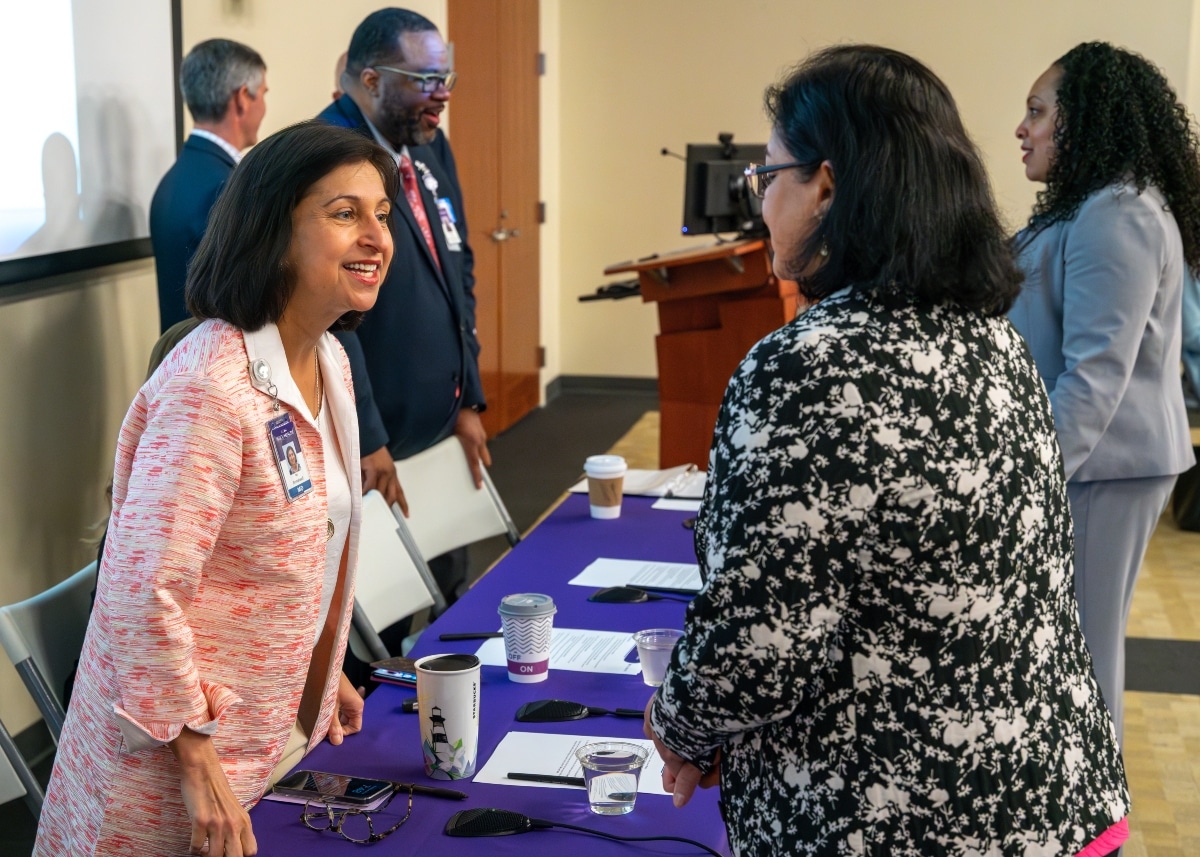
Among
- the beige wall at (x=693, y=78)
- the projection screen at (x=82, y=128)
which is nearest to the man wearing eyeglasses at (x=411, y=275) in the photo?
the projection screen at (x=82, y=128)

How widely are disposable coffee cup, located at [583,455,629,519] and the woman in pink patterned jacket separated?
4.07 ft

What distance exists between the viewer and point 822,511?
1.05 meters

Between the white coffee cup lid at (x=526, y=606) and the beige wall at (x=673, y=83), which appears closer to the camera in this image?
the white coffee cup lid at (x=526, y=606)

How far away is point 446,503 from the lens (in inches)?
119

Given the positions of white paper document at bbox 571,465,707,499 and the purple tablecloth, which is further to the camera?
white paper document at bbox 571,465,707,499

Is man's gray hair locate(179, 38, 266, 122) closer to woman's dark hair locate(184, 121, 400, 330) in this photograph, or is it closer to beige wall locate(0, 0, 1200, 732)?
woman's dark hair locate(184, 121, 400, 330)

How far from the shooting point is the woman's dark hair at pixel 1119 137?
235 cm

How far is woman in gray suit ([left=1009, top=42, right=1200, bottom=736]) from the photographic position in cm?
229

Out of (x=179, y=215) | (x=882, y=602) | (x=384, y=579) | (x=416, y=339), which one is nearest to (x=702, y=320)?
(x=416, y=339)

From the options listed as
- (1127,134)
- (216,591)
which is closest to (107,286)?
(216,591)

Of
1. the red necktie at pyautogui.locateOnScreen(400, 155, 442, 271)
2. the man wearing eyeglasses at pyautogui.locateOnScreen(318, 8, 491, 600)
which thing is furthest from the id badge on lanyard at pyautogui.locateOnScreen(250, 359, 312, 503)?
the red necktie at pyautogui.locateOnScreen(400, 155, 442, 271)

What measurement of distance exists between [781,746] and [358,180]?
2.96 feet

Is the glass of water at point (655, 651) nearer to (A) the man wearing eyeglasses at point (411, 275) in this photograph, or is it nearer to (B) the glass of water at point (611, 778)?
(B) the glass of water at point (611, 778)

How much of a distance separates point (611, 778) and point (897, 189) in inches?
30.3
